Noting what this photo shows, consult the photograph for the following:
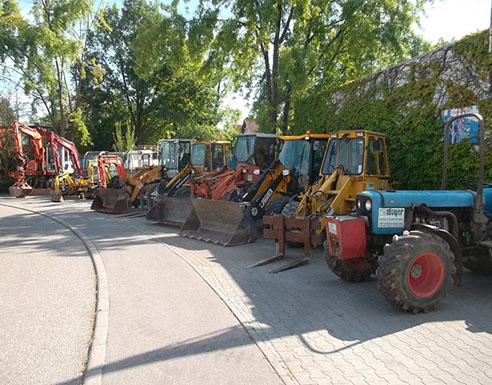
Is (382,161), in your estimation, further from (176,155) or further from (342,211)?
(176,155)

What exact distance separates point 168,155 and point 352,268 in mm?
12928

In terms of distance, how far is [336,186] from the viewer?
9570 mm

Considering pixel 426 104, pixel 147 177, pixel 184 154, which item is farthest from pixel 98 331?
pixel 184 154

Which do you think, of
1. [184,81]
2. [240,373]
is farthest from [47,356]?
[184,81]

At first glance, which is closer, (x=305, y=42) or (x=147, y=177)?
(x=147, y=177)

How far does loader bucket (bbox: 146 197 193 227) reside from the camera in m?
13.7

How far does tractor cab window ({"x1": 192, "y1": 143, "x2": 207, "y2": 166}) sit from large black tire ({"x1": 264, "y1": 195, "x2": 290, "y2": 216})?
21.5 feet

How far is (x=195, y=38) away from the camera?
21078mm

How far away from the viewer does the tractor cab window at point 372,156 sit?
9422mm

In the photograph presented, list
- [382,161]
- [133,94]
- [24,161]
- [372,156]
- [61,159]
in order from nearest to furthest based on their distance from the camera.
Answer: [372,156] < [382,161] < [24,161] < [61,159] < [133,94]

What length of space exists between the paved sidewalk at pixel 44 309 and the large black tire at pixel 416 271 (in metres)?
3.69

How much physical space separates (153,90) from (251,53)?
2124cm

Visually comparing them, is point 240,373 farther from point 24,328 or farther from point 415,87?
point 415,87

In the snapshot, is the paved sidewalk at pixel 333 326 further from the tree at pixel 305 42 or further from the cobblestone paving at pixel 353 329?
the tree at pixel 305 42
